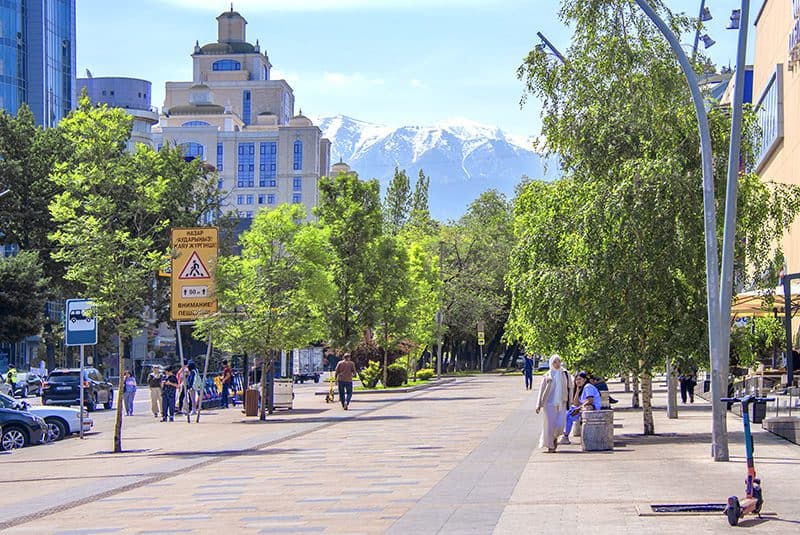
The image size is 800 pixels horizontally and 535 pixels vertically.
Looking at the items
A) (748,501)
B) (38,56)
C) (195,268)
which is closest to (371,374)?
(195,268)

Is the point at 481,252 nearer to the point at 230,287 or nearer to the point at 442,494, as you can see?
the point at 230,287

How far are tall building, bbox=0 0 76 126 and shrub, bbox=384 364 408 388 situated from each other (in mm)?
50455

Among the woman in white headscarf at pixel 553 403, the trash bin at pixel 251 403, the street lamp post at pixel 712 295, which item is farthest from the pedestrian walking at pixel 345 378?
the street lamp post at pixel 712 295

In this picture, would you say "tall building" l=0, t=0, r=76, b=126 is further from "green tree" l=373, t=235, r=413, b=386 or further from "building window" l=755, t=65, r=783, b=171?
"building window" l=755, t=65, r=783, b=171

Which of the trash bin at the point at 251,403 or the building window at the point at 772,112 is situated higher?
the building window at the point at 772,112

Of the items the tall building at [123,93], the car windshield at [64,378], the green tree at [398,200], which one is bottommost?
the car windshield at [64,378]

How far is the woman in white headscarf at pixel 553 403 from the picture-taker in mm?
22203

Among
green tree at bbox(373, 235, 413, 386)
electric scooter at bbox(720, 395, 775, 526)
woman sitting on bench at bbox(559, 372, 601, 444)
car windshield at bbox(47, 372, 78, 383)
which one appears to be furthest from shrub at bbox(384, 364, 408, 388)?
electric scooter at bbox(720, 395, 775, 526)

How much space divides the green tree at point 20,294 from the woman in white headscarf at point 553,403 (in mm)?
44041

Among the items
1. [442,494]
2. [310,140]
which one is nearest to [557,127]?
[442,494]

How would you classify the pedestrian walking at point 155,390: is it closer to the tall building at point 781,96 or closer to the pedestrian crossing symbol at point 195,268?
the pedestrian crossing symbol at point 195,268

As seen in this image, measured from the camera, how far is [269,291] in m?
37.2

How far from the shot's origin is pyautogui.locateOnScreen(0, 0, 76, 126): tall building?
100688 mm

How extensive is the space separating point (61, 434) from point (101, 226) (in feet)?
23.2
